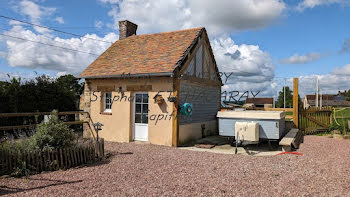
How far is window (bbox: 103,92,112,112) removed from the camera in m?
12.4

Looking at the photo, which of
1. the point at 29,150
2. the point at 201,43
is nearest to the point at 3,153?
the point at 29,150

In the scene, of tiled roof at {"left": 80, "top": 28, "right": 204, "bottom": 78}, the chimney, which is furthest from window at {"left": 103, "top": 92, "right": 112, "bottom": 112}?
the chimney

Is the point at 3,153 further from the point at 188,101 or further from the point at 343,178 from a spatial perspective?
the point at 343,178

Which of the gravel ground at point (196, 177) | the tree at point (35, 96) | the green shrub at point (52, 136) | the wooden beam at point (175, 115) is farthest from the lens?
the tree at point (35, 96)

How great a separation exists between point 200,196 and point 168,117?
5867mm

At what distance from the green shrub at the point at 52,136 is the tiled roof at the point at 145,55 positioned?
4403 mm

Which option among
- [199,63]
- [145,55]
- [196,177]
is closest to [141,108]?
[145,55]

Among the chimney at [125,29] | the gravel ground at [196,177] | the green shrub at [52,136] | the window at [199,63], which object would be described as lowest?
the gravel ground at [196,177]

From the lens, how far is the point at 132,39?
14602mm

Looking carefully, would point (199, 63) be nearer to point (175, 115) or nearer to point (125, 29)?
point (175, 115)

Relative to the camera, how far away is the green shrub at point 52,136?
6789 millimetres

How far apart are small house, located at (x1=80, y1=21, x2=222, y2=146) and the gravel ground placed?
7.41 feet

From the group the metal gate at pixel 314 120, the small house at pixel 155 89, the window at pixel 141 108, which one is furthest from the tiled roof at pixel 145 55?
the metal gate at pixel 314 120

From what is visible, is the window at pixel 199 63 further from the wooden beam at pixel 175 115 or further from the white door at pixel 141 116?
the white door at pixel 141 116
